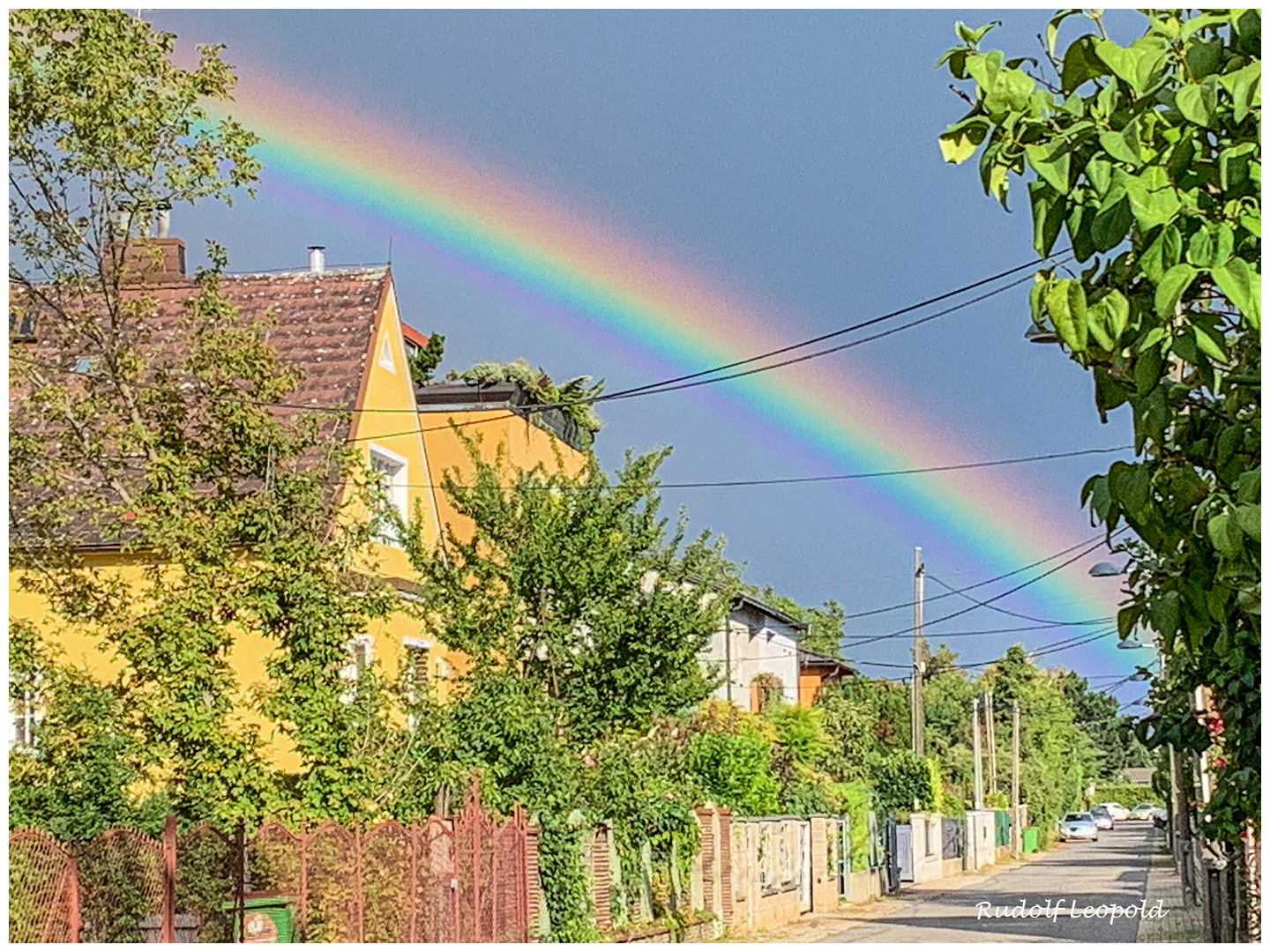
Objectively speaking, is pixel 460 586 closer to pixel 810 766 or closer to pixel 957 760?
pixel 810 766

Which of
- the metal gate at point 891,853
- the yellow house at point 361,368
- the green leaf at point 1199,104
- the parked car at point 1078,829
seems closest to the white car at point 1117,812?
the parked car at point 1078,829

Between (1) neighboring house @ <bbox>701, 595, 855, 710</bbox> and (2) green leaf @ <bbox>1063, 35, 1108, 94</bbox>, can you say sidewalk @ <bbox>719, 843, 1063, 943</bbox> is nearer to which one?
(1) neighboring house @ <bbox>701, 595, 855, 710</bbox>

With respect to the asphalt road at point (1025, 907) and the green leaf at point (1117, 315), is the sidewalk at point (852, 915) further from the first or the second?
the green leaf at point (1117, 315)

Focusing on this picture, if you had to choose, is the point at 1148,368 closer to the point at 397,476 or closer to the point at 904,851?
the point at 397,476

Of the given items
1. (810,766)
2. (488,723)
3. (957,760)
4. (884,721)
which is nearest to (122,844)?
(488,723)

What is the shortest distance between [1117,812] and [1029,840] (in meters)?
55.6

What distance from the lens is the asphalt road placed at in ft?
70.4

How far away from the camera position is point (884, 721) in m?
53.3

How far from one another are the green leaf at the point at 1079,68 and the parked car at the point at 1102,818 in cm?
7687

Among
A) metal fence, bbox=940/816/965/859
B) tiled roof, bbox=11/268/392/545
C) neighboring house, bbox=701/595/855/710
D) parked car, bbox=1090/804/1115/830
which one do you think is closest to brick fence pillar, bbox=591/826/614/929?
tiled roof, bbox=11/268/392/545

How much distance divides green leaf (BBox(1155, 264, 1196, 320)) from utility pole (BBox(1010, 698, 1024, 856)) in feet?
177

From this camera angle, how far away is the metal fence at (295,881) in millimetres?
11320

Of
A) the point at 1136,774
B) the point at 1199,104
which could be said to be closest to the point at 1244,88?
the point at 1199,104

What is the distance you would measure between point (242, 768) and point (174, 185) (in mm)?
4891
